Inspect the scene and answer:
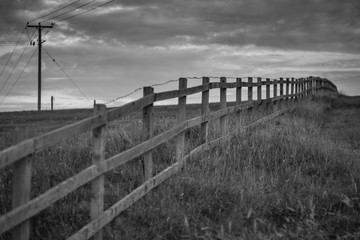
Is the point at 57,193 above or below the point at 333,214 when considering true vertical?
above

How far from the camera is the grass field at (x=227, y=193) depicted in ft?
14.7

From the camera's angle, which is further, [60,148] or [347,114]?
[347,114]

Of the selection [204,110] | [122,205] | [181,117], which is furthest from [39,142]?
[204,110]

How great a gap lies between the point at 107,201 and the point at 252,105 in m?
7.21

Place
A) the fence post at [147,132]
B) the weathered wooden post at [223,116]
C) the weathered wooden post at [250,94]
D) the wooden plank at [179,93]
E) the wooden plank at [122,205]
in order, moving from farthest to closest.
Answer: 1. the weathered wooden post at [250,94]
2. the weathered wooden post at [223,116]
3. the wooden plank at [179,93]
4. the fence post at [147,132]
5. the wooden plank at [122,205]

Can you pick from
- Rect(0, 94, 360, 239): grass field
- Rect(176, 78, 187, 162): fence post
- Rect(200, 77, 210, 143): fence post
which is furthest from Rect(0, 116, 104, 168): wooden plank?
Rect(200, 77, 210, 143): fence post

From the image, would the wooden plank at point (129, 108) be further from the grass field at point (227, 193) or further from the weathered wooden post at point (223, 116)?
the weathered wooden post at point (223, 116)

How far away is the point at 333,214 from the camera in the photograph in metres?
4.77

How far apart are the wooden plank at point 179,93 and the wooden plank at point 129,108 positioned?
25 cm

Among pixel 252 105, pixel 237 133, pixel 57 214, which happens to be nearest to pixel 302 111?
pixel 252 105

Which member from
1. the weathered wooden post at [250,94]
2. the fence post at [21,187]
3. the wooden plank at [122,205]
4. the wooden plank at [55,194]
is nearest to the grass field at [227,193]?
the wooden plank at [122,205]

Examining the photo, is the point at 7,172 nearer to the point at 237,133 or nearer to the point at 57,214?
the point at 57,214

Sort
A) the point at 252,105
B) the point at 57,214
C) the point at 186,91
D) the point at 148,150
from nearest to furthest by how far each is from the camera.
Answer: the point at 57,214 → the point at 148,150 → the point at 186,91 → the point at 252,105

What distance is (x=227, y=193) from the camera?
18.1 feet
